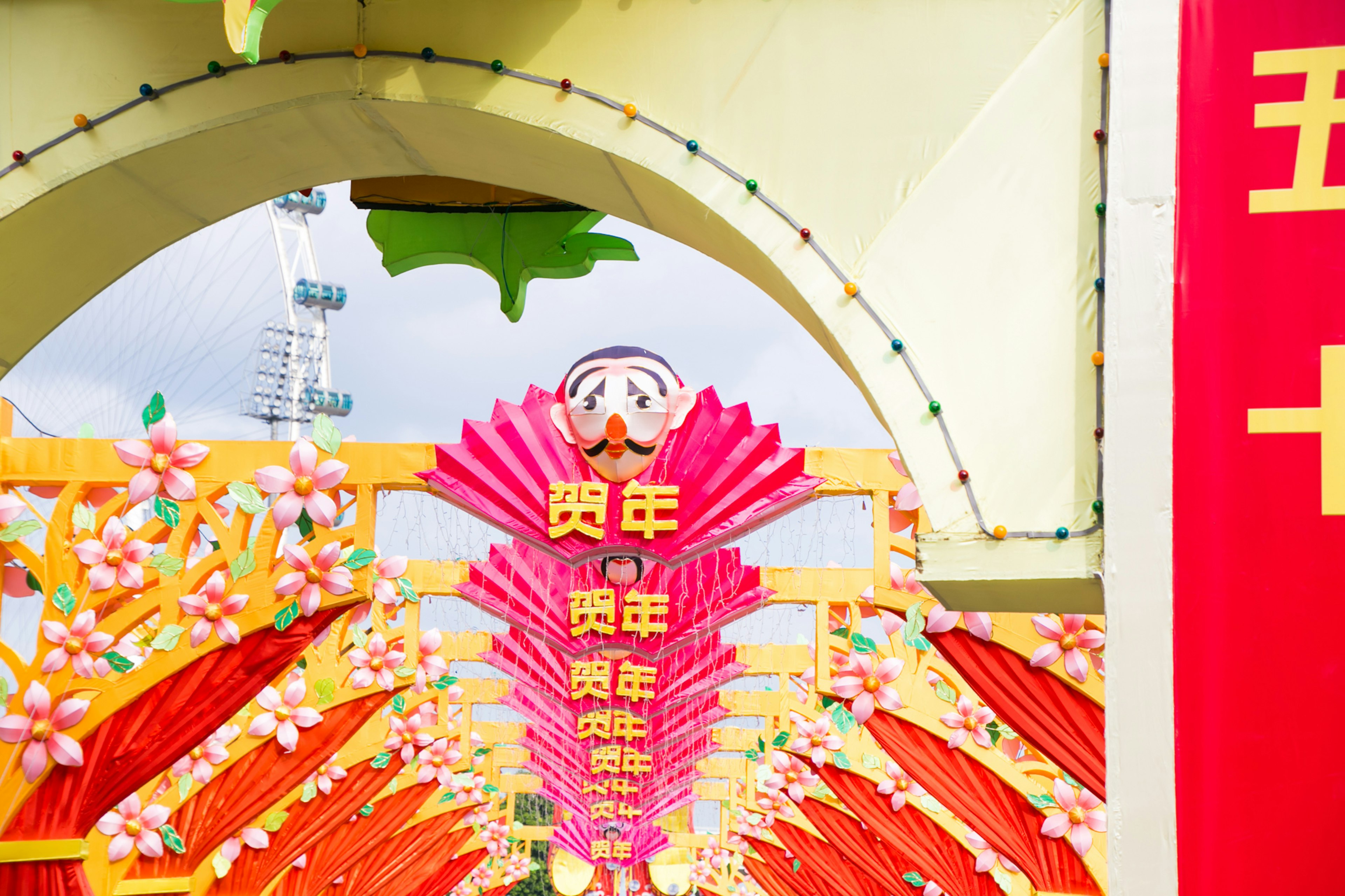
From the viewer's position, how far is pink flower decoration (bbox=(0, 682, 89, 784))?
21.2 ft

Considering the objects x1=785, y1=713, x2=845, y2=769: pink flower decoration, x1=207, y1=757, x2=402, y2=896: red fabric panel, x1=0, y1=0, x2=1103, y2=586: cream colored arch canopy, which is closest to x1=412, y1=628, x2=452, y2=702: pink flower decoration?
x1=207, y1=757, x2=402, y2=896: red fabric panel

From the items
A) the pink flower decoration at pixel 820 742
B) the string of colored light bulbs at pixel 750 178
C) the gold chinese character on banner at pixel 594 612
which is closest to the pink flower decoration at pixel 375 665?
the gold chinese character on banner at pixel 594 612

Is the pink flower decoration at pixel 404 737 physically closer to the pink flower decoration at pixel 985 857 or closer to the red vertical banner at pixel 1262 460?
the pink flower decoration at pixel 985 857

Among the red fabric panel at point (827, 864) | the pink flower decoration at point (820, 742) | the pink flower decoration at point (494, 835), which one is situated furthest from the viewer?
the pink flower decoration at point (494, 835)

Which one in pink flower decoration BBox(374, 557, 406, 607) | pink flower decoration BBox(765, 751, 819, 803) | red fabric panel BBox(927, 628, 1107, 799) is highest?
pink flower decoration BBox(374, 557, 406, 607)

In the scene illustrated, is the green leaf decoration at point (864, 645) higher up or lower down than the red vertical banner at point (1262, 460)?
lower down

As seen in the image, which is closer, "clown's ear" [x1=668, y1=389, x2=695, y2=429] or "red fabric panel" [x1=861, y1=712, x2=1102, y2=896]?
"clown's ear" [x1=668, y1=389, x2=695, y2=429]

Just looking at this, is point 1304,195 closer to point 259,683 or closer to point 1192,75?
point 1192,75

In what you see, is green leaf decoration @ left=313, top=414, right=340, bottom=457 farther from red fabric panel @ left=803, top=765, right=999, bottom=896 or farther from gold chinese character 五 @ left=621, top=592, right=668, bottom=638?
red fabric panel @ left=803, top=765, right=999, bottom=896

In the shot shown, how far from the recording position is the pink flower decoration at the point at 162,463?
7.13 metres

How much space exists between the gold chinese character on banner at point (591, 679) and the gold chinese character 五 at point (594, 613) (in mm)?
3462

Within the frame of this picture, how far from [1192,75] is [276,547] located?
213 inches

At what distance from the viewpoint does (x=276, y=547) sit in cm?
695

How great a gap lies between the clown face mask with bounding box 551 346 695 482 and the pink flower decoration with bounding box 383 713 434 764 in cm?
533
